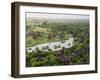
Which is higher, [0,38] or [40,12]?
[40,12]

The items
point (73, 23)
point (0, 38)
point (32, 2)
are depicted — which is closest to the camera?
point (0, 38)

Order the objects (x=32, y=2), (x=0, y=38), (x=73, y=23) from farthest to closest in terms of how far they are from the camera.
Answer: (x=73, y=23) → (x=32, y=2) → (x=0, y=38)

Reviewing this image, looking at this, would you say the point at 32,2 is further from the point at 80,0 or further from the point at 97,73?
the point at 97,73

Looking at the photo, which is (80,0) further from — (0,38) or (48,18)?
(0,38)

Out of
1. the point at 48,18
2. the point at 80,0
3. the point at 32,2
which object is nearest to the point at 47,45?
the point at 48,18

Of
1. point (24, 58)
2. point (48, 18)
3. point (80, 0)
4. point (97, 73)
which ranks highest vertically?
point (80, 0)

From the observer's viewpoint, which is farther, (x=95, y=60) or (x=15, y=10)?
(x=95, y=60)
